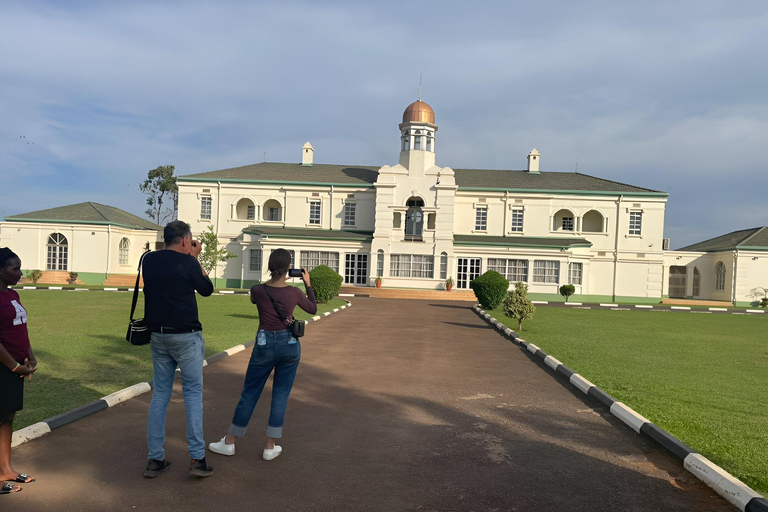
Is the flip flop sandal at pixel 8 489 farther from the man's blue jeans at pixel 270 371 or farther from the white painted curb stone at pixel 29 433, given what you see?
the man's blue jeans at pixel 270 371

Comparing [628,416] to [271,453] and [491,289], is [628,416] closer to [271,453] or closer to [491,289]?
[271,453]

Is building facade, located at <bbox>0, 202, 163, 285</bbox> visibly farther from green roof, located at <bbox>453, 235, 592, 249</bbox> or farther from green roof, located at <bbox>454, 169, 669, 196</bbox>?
green roof, located at <bbox>454, 169, 669, 196</bbox>

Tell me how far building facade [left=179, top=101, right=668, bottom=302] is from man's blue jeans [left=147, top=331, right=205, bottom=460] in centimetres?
3432

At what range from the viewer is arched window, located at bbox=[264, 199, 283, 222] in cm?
4403

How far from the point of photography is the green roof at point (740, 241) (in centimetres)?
3994

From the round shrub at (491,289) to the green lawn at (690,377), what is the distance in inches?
272

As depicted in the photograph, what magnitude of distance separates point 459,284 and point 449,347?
26569 millimetres

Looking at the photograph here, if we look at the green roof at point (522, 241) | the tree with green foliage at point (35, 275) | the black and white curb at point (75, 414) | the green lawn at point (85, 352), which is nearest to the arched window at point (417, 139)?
the green roof at point (522, 241)

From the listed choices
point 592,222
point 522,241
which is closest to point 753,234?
point 592,222

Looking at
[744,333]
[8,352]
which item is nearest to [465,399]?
[8,352]

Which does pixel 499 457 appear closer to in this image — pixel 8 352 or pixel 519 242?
pixel 8 352

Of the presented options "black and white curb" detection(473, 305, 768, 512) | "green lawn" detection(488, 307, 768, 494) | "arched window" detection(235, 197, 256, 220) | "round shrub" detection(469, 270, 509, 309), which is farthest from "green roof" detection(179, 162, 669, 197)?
"black and white curb" detection(473, 305, 768, 512)

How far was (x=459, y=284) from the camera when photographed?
130ft

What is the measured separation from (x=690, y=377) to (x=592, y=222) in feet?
114
